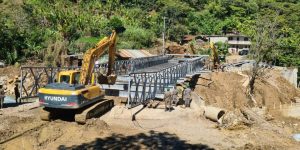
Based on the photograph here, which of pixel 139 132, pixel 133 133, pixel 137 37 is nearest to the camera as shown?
pixel 133 133

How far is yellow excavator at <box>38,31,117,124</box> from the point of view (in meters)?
15.2

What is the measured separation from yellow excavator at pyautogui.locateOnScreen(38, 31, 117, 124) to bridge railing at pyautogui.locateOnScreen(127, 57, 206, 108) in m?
1.36

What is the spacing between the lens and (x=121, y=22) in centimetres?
5950

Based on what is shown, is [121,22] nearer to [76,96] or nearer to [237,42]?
[237,42]

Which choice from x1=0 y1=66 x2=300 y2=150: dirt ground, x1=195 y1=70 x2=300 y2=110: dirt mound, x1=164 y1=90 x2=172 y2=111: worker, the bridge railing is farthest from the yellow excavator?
x1=195 y1=70 x2=300 y2=110: dirt mound

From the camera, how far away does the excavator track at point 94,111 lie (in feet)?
51.2

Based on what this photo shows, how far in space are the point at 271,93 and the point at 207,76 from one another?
20.6 feet

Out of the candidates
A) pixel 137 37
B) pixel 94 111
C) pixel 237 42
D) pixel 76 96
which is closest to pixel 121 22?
pixel 137 37

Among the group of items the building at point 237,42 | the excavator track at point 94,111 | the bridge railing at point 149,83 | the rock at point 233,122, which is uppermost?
the building at point 237,42

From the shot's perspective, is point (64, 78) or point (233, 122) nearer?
point (233, 122)

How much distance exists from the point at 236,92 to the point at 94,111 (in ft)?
51.0

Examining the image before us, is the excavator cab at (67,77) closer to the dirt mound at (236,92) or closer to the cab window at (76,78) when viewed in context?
the cab window at (76,78)

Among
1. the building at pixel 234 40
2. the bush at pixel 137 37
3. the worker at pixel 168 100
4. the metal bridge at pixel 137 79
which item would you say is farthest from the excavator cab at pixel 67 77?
Result: the building at pixel 234 40

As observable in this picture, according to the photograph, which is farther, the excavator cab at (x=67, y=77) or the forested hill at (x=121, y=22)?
the forested hill at (x=121, y=22)
